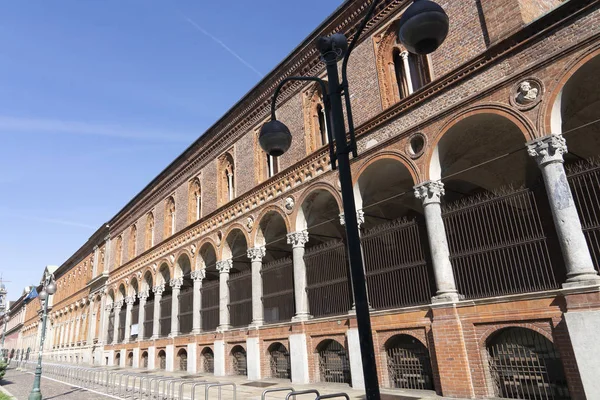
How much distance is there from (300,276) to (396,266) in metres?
3.65

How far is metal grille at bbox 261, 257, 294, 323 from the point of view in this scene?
47.1 ft

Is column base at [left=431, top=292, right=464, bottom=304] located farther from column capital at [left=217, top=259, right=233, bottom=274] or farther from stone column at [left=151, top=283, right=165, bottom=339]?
stone column at [left=151, top=283, right=165, bottom=339]

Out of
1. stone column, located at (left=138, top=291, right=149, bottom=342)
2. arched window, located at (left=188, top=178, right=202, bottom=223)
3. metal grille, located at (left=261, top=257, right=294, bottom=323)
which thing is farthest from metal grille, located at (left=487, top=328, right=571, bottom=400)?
stone column, located at (left=138, top=291, right=149, bottom=342)

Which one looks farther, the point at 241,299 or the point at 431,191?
the point at 241,299

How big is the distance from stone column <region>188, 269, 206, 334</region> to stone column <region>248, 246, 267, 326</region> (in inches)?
181

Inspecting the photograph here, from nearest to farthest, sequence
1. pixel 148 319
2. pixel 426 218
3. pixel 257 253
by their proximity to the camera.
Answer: pixel 426 218
pixel 257 253
pixel 148 319

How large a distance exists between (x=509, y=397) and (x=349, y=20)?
11045mm

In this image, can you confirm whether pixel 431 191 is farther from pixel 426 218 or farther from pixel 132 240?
pixel 132 240

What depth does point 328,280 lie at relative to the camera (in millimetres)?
12695

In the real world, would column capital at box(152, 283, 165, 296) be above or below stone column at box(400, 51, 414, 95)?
below

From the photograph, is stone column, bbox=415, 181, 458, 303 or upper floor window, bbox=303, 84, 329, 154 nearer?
stone column, bbox=415, 181, 458, 303

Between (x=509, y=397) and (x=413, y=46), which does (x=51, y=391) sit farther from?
(x=413, y=46)

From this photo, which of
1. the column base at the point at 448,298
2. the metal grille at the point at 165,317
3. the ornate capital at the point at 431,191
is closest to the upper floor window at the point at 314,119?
the ornate capital at the point at 431,191

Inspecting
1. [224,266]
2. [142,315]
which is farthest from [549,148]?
[142,315]
